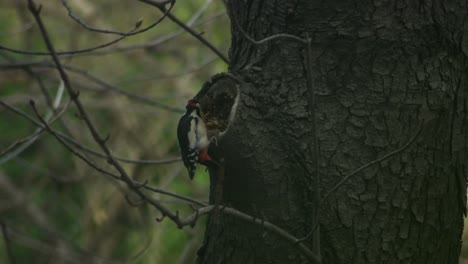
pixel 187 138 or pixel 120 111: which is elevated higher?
pixel 120 111

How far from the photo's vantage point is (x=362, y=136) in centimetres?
215

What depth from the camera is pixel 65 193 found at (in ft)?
24.7

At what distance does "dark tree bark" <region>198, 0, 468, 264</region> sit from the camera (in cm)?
213

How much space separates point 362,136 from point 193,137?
0.82 metres

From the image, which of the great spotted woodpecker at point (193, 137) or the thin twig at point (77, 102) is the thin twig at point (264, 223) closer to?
the thin twig at point (77, 102)

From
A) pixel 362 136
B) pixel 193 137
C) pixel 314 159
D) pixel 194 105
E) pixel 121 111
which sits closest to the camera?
pixel 314 159

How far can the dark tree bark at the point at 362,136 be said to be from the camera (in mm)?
2131

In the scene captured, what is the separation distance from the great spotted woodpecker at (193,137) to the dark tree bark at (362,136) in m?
0.22

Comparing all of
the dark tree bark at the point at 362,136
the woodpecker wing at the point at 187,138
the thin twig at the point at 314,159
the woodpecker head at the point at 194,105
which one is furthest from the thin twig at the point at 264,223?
the woodpecker wing at the point at 187,138

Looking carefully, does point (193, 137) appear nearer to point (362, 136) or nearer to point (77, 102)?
point (362, 136)

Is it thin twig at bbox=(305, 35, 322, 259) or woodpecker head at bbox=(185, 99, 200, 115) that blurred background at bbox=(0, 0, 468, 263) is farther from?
thin twig at bbox=(305, 35, 322, 259)

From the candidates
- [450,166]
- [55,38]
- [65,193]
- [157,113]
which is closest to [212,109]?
[450,166]

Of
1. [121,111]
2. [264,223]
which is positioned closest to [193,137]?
[264,223]

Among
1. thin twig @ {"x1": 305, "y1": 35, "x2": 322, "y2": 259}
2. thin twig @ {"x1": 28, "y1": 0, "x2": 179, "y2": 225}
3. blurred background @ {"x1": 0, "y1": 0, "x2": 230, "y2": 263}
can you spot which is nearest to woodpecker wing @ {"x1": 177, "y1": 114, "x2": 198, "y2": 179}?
thin twig @ {"x1": 305, "y1": 35, "x2": 322, "y2": 259}
